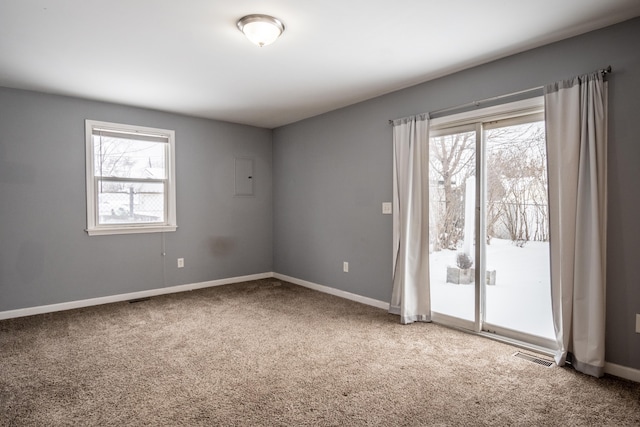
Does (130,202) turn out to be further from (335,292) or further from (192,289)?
(335,292)

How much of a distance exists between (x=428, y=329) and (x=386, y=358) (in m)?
0.82

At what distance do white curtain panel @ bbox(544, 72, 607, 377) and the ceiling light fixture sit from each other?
81.2 inches

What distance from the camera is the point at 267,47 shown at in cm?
291

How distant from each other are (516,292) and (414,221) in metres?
1.09

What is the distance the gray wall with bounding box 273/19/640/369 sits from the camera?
2451 mm

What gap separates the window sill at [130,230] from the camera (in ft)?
14.1

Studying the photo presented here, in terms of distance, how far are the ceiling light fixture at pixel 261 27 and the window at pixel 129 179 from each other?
8.94ft

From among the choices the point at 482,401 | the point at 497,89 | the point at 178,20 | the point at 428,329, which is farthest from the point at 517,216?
the point at 178,20

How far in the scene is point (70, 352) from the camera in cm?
292

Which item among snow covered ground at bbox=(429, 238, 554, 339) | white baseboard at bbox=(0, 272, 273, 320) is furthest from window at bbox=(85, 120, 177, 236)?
snow covered ground at bbox=(429, 238, 554, 339)

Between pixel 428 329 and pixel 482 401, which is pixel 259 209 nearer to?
pixel 428 329

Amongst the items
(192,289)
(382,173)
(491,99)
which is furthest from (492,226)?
(192,289)

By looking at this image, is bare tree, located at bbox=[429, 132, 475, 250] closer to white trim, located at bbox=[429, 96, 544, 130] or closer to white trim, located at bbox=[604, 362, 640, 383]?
white trim, located at bbox=[429, 96, 544, 130]

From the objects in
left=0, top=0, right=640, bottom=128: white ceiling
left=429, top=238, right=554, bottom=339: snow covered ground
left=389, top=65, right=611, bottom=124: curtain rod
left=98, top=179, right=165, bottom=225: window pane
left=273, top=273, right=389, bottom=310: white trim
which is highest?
left=0, top=0, right=640, bottom=128: white ceiling
